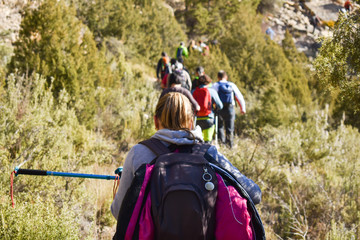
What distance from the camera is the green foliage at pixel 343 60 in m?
2.69

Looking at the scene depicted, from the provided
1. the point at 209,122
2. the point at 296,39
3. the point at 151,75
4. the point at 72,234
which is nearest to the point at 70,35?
the point at 209,122

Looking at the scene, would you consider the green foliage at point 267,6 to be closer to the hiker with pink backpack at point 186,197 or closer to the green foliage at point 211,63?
the green foliage at point 211,63

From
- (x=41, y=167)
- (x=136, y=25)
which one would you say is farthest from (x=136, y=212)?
(x=136, y=25)

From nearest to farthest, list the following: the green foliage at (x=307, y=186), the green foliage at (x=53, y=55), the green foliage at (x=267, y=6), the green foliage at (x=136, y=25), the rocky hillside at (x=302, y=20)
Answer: the green foliage at (x=307, y=186) < the green foliage at (x=53, y=55) < the green foliage at (x=136, y=25) < the rocky hillside at (x=302, y=20) < the green foliage at (x=267, y=6)

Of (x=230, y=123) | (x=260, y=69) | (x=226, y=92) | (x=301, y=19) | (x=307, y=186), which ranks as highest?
(x=301, y=19)

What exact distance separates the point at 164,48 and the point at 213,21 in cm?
782

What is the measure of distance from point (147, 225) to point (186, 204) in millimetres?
221

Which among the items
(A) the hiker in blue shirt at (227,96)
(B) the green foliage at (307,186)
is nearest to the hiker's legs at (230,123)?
(A) the hiker in blue shirt at (227,96)

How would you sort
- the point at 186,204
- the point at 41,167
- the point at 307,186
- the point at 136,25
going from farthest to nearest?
the point at 136,25, the point at 307,186, the point at 41,167, the point at 186,204

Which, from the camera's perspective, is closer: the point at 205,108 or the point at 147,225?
the point at 147,225

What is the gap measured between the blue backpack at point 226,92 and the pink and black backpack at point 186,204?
183 inches

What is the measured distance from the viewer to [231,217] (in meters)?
1.59

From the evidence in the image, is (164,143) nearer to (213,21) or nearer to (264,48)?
(264,48)

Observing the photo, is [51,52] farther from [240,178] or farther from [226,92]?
[240,178]
